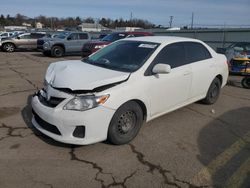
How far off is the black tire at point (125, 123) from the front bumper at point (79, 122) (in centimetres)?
13

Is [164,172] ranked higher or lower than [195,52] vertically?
lower

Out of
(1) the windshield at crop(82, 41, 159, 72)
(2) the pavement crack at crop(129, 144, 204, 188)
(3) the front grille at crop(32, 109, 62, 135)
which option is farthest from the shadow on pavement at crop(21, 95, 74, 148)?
(1) the windshield at crop(82, 41, 159, 72)

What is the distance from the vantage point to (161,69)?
3965 millimetres

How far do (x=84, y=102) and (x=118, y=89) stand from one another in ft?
1.75

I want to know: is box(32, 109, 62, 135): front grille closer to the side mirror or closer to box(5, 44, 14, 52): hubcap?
the side mirror

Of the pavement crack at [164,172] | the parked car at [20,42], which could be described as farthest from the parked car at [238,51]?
the parked car at [20,42]

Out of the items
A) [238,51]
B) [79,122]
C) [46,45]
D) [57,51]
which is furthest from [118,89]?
[46,45]

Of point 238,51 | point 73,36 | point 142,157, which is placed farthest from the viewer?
point 73,36

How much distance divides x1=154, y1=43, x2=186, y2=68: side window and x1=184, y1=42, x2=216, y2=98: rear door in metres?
0.20

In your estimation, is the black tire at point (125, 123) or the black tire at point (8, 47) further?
the black tire at point (8, 47)

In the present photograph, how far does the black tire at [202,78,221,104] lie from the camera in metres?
5.82

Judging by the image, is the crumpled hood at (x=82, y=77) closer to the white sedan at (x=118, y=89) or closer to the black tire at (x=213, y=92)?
the white sedan at (x=118, y=89)

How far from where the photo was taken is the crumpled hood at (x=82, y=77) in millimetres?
3490

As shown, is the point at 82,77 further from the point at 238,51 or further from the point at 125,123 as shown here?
the point at 238,51
